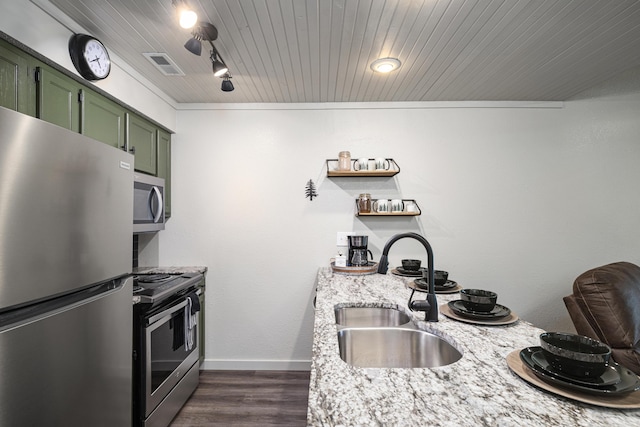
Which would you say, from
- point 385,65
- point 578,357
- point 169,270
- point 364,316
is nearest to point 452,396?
point 578,357

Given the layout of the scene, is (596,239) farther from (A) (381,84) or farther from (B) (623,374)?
(B) (623,374)

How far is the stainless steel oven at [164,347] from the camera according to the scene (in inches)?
70.1

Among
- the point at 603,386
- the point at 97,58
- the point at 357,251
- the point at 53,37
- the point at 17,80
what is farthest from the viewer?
the point at 357,251

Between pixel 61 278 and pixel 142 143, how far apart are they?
164 cm

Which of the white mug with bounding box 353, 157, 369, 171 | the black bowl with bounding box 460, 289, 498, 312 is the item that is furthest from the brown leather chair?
the white mug with bounding box 353, 157, 369, 171

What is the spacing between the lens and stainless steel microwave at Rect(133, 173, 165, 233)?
2238 mm

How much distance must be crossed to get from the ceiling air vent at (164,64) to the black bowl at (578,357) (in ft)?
8.17

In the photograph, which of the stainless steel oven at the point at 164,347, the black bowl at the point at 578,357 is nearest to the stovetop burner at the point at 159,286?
the stainless steel oven at the point at 164,347

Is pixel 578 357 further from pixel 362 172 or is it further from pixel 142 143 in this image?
pixel 142 143

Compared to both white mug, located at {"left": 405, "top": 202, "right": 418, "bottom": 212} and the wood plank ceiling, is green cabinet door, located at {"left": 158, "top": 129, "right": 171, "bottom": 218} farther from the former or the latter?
white mug, located at {"left": 405, "top": 202, "right": 418, "bottom": 212}

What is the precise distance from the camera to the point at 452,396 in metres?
0.76

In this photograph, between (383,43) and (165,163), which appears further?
(165,163)

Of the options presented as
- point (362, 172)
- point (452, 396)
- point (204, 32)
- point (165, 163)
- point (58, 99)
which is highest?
point (204, 32)

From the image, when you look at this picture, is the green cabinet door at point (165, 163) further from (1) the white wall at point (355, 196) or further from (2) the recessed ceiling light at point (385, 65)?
(2) the recessed ceiling light at point (385, 65)
